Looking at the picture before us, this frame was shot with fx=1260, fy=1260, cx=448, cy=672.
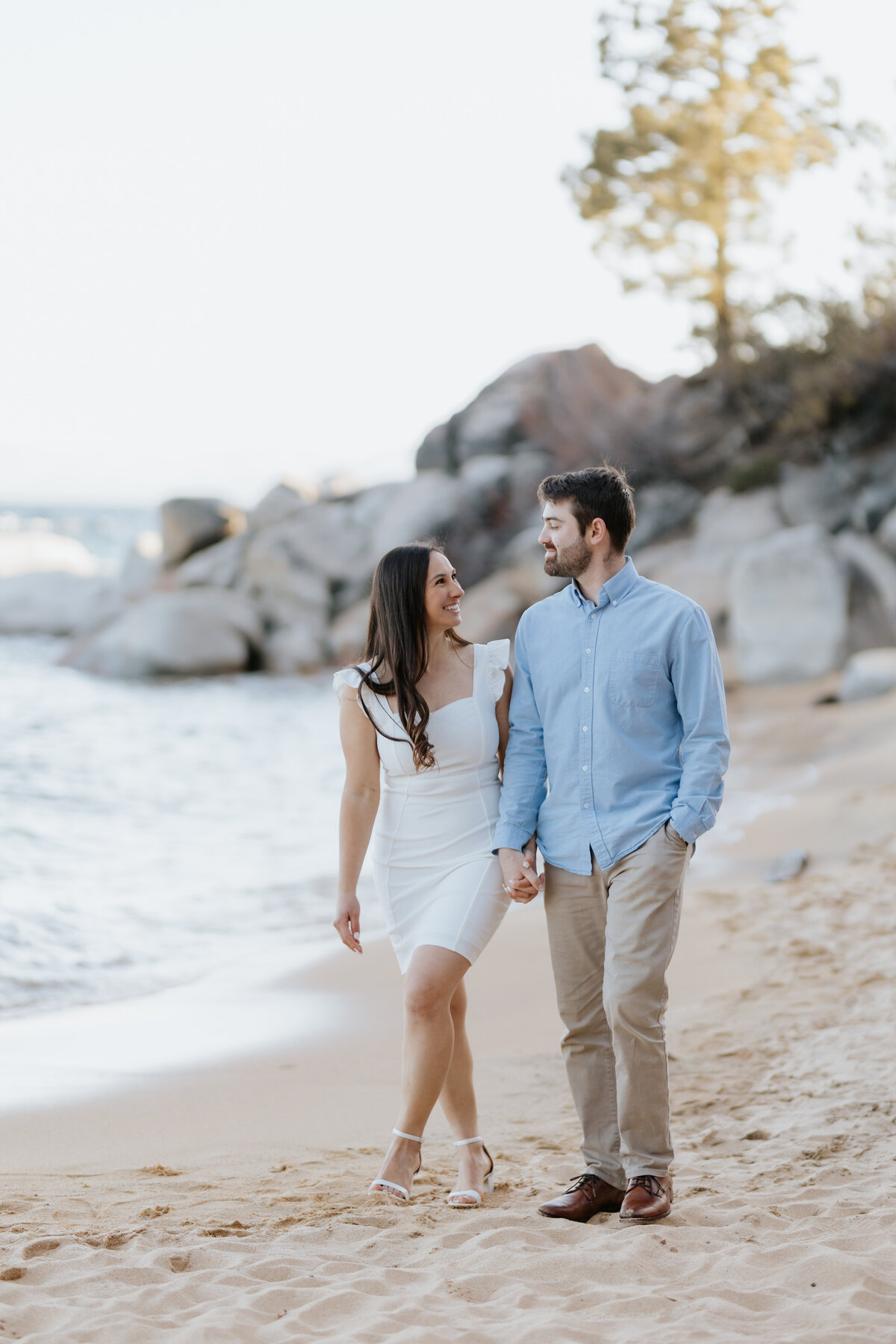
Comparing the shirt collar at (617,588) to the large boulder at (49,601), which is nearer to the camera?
the shirt collar at (617,588)

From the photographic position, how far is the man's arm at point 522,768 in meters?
3.57

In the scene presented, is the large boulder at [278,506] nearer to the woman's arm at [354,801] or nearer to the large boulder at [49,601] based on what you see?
the large boulder at [49,601]

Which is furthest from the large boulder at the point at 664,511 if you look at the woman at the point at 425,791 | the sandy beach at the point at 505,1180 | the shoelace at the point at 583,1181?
the shoelace at the point at 583,1181

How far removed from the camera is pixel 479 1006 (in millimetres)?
5930

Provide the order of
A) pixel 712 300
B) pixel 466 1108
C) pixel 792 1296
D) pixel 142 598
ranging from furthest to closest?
pixel 142 598
pixel 712 300
pixel 466 1108
pixel 792 1296

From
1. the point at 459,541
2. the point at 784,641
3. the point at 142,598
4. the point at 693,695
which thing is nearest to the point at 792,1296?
the point at 693,695

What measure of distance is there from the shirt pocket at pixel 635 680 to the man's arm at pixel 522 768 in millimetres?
306

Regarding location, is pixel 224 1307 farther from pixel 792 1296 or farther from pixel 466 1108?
pixel 792 1296

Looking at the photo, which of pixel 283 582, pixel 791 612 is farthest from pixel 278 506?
pixel 791 612

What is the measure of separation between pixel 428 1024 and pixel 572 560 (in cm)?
136

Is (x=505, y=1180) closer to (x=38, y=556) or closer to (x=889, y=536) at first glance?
(x=889, y=536)

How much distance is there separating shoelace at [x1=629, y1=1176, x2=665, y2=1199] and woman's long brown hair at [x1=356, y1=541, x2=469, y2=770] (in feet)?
4.15

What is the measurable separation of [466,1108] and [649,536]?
18.5 m

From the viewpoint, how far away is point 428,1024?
3.49m
